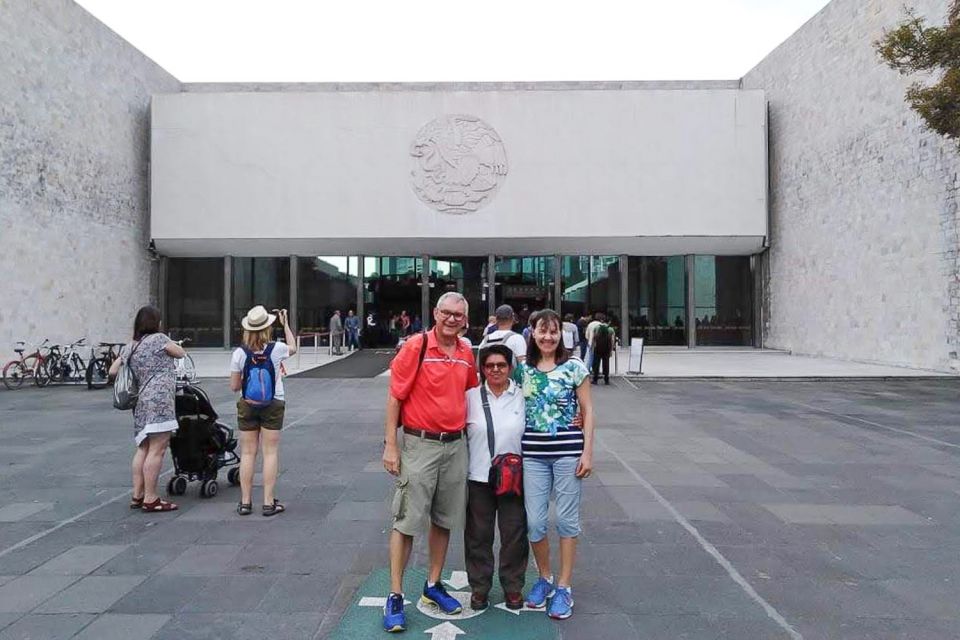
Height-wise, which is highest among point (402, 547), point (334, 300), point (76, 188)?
point (76, 188)

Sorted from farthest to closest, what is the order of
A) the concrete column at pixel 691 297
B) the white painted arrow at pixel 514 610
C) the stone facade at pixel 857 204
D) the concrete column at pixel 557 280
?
the concrete column at pixel 557 280
the concrete column at pixel 691 297
the stone facade at pixel 857 204
the white painted arrow at pixel 514 610

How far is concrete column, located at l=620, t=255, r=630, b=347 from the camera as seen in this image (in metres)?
27.0

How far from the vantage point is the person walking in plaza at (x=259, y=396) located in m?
5.05

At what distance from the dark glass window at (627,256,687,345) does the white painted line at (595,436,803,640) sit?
2142cm

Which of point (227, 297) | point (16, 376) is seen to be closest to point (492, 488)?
point (16, 376)

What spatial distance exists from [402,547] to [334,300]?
82.4 feet

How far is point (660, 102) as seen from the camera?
25.2 m

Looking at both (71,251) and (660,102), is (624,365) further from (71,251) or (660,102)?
(71,251)

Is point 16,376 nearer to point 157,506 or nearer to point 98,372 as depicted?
point 98,372

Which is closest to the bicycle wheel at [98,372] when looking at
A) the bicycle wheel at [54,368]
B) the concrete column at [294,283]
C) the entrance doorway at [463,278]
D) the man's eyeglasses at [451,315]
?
the bicycle wheel at [54,368]

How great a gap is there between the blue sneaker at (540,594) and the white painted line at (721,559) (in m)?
1.14

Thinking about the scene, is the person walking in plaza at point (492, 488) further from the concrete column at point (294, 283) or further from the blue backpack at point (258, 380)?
the concrete column at point (294, 283)

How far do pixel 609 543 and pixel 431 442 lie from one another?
1.85 m

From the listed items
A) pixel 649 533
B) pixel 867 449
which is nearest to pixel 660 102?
pixel 867 449
